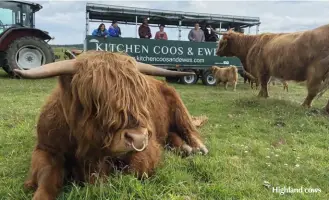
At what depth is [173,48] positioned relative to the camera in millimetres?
14164

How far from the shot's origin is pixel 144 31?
1392 cm

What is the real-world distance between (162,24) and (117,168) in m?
12.7

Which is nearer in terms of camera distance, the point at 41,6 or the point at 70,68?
the point at 70,68

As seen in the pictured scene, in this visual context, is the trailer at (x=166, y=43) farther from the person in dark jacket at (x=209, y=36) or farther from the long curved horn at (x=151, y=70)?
the long curved horn at (x=151, y=70)

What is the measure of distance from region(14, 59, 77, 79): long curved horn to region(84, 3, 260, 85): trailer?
1063 cm

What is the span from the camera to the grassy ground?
278cm

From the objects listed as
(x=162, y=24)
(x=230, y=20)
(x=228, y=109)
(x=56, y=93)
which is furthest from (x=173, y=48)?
(x=56, y=93)

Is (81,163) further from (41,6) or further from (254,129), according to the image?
(41,6)

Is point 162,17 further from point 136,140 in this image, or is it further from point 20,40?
point 136,140

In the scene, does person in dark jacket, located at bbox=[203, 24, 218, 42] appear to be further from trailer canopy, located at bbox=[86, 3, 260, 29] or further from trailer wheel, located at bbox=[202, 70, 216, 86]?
trailer wheel, located at bbox=[202, 70, 216, 86]

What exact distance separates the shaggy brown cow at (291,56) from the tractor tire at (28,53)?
21.0 feet

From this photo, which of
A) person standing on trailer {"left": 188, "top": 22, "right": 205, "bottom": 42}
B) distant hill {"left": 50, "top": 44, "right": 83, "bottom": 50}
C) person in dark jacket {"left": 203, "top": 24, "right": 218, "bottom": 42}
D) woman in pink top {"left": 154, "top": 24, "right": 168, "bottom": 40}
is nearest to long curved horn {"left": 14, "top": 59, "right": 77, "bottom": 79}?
woman in pink top {"left": 154, "top": 24, "right": 168, "bottom": 40}

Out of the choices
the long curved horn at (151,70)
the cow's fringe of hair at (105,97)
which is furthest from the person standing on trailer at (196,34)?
the cow's fringe of hair at (105,97)

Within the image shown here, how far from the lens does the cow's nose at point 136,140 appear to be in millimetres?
2223
